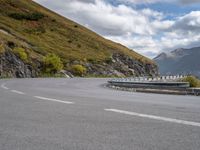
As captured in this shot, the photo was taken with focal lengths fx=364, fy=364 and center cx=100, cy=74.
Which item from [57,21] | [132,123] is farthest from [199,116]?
[57,21]

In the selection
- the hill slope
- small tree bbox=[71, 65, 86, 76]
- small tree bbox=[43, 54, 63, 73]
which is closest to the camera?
the hill slope

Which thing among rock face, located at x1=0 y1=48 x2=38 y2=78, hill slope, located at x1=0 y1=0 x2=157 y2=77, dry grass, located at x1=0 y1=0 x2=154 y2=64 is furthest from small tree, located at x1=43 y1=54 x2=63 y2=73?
dry grass, located at x1=0 y1=0 x2=154 y2=64

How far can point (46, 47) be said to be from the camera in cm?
8581

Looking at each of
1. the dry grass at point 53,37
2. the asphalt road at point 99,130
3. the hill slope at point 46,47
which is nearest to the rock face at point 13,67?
the hill slope at point 46,47

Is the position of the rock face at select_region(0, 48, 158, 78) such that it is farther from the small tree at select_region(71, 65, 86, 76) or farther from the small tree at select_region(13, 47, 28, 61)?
the small tree at select_region(71, 65, 86, 76)

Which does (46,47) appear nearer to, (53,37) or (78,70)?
(53,37)

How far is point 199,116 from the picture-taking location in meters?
7.84

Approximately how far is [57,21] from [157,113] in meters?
107

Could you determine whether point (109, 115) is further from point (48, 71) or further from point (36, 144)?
point (48, 71)

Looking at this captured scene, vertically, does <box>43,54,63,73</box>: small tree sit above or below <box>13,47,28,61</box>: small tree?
below

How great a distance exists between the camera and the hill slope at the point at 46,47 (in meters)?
63.6

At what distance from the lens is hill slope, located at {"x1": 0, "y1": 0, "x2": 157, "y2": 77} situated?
63.6 metres

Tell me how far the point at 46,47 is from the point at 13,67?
85.4 feet

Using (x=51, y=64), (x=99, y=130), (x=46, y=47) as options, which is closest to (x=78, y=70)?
(x=51, y=64)
